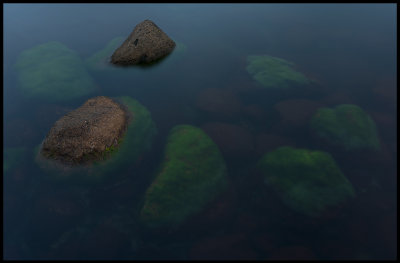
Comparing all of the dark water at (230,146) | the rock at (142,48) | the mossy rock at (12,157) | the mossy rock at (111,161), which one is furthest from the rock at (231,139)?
the mossy rock at (12,157)

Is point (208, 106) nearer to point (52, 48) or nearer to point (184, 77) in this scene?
point (184, 77)

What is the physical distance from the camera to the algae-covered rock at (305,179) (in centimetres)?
920

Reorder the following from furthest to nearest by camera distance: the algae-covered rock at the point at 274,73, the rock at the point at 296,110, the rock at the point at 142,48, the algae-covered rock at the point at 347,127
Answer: the rock at the point at 142,48
the algae-covered rock at the point at 274,73
the rock at the point at 296,110
the algae-covered rock at the point at 347,127

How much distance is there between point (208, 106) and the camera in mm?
13273

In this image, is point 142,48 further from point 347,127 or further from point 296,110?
point 347,127

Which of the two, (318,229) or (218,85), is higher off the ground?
(218,85)

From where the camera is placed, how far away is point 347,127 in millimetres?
11727

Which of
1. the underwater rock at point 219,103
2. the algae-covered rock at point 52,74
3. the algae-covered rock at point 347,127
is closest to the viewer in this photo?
the algae-covered rock at point 347,127

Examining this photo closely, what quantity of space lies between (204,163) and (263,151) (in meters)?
2.50

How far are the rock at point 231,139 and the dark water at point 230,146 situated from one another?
55mm

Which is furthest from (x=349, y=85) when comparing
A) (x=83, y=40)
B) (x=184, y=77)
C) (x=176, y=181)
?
(x=83, y=40)

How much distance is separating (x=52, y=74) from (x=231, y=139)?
1132 centimetres

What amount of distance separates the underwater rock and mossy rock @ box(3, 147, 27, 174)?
25.2ft

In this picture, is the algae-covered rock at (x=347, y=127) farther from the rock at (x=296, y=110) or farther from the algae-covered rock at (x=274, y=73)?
the algae-covered rock at (x=274, y=73)
